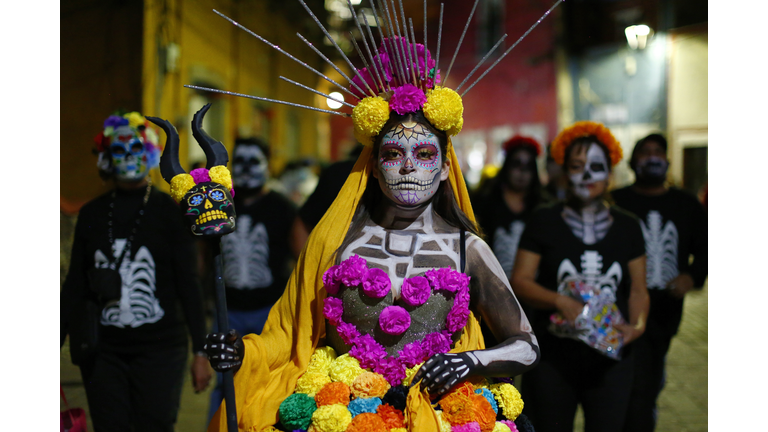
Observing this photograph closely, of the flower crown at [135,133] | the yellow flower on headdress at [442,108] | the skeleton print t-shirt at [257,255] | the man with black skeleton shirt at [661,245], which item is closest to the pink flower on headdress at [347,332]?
the yellow flower on headdress at [442,108]

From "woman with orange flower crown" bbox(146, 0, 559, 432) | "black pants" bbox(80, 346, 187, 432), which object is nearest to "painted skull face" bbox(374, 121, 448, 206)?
"woman with orange flower crown" bbox(146, 0, 559, 432)

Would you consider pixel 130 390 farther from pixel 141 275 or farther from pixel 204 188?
pixel 204 188

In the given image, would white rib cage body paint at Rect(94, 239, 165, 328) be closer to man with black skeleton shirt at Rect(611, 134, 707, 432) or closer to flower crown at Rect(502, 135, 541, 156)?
man with black skeleton shirt at Rect(611, 134, 707, 432)

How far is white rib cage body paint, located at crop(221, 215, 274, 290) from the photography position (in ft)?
13.1

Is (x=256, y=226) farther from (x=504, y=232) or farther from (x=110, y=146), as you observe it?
(x=504, y=232)

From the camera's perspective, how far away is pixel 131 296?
3027 millimetres

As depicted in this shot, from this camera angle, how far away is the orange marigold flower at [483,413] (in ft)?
6.29

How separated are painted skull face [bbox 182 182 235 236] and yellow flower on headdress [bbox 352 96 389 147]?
0.59 metres

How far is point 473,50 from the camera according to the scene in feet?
52.9

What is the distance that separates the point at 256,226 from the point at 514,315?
7.99ft

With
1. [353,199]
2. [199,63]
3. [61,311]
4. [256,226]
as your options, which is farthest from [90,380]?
[199,63]

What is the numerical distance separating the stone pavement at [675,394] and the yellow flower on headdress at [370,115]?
2488mm

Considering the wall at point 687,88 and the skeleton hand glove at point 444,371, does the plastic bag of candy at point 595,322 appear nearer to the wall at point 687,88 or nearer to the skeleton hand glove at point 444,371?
the skeleton hand glove at point 444,371

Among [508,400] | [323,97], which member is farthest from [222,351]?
[323,97]
